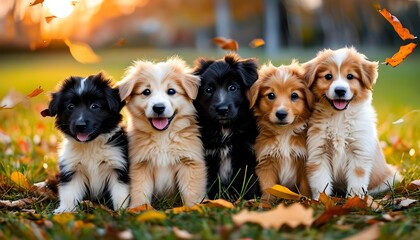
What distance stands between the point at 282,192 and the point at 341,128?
85 centimetres

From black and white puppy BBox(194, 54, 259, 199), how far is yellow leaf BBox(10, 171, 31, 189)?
69.6 inches

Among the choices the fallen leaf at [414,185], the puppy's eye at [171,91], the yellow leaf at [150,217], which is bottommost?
the fallen leaf at [414,185]

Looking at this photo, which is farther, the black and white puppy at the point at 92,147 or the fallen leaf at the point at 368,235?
the black and white puppy at the point at 92,147

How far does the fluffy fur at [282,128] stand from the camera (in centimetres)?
462

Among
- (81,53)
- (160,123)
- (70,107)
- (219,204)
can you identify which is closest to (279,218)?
(219,204)

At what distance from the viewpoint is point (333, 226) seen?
3.29 m

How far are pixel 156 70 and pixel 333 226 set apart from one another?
2153mm

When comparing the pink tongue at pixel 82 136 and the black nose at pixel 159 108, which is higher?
the black nose at pixel 159 108

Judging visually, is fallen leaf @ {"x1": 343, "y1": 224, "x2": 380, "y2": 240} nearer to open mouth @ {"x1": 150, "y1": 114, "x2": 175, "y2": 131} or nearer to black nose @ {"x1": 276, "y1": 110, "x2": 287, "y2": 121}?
black nose @ {"x1": 276, "y1": 110, "x2": 287, "y2": 121}

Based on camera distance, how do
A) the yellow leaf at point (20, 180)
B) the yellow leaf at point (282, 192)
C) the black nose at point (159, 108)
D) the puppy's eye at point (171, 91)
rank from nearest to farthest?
the yellow leaf at point (282, 192)
the black nose at point (159, 108)
the puppy's eye at point (171, 91)
the yellow leaf at point (20, 180)

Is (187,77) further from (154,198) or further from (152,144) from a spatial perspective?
(154,198)

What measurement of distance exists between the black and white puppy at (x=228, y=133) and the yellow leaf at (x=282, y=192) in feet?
1.19

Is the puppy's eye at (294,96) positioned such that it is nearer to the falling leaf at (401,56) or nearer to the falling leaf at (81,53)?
the falling leaf at (401,56)

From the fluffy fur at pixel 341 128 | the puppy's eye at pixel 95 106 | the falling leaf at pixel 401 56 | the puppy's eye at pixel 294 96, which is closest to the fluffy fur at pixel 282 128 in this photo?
the puppy's eye at pixel 294 96
